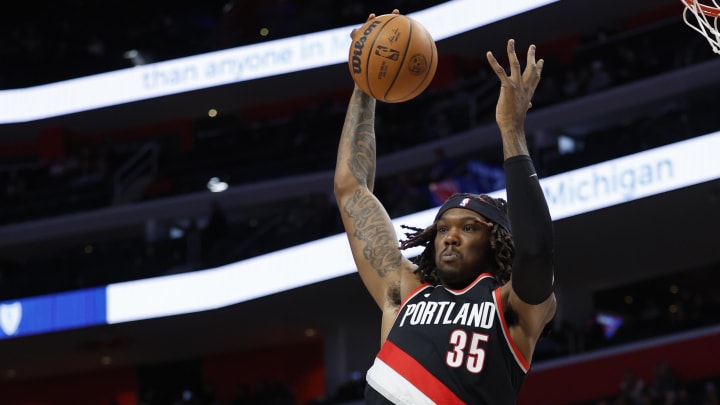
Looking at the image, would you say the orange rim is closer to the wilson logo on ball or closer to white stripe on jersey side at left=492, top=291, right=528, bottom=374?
the wilson logo on ball

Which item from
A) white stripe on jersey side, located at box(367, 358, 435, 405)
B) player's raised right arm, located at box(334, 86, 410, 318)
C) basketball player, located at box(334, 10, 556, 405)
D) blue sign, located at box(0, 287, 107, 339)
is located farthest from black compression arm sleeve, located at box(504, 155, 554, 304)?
blue sign, located at box(0, 287, 107, 339)

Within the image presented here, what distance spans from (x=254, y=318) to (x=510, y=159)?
17.3 m

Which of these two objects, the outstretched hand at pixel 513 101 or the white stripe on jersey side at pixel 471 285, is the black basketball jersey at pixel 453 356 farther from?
the outstretched hand at pixel 513 101

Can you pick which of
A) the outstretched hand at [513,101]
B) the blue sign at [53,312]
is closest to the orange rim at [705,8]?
the outstretched hand at [513,101]

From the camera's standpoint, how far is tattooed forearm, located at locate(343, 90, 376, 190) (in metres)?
4.64

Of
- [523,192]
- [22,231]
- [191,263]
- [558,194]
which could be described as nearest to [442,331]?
[523,192]

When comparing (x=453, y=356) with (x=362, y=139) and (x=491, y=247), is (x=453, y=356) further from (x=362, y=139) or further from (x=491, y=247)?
(x=362, y=139)

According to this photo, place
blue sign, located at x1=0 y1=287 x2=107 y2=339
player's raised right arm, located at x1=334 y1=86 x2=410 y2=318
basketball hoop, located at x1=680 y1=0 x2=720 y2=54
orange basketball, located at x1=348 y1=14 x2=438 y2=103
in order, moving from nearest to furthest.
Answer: player's raised right arm, located at x1=334 y1=86 x2=410 y2=318, orange basketball, located at x1=348 y1=14 x2=438 y2=103, basketball hoop, located at x1=680 y1=0 x2=720 y2=54, blue sign, located at x1=0 y1=287 x2=107 y2=339

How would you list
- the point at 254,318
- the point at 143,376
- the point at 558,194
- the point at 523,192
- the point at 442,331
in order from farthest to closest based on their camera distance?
the point at 143,376, the point at 254,318, the point at 558,194, the point at 442,331, the point at 523,192

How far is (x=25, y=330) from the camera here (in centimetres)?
1986

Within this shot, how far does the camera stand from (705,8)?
236 inches

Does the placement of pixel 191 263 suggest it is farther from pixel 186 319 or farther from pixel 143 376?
pixel 143 376

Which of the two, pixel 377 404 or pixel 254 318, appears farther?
pixel 254 318

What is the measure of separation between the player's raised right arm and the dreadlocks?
10 centimetres
